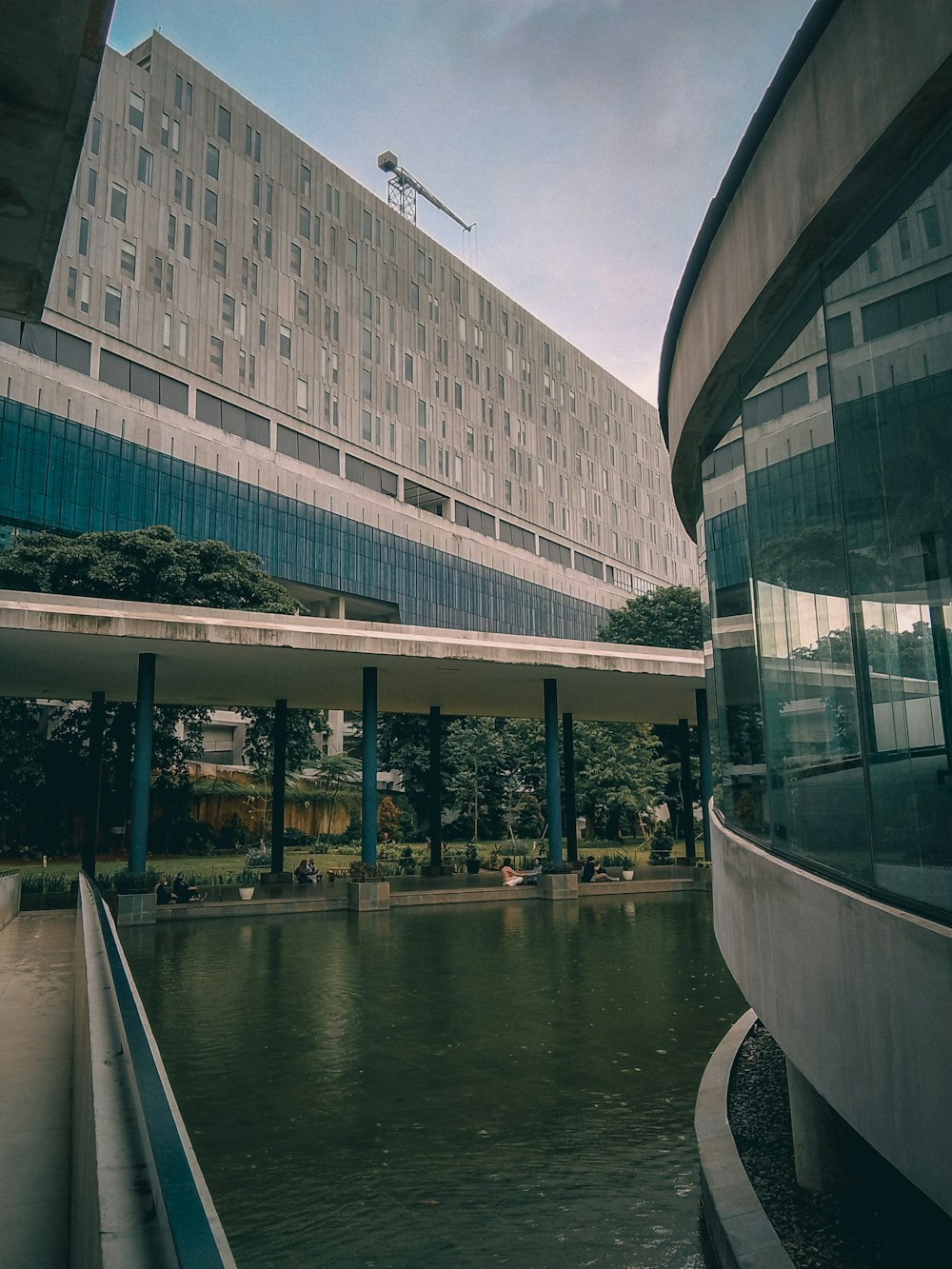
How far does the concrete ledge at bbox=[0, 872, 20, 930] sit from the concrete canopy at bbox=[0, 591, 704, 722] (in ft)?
15.2

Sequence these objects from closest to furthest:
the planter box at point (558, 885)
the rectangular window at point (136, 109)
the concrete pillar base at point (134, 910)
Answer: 1. the concrete pillar base at point (134, 910)
2. the planter box at point (558, 885)
3. the rectangular window at point (136, 109)

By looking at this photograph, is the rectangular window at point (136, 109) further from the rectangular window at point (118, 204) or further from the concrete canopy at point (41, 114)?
the concrete canopy at point (41, 114)

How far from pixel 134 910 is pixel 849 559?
62.8 feet

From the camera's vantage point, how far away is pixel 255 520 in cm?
5600

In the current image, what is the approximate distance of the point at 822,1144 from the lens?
594 cm

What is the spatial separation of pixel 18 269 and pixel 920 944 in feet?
20.9

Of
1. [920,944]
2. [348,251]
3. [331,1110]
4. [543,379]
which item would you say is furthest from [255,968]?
[543,379]

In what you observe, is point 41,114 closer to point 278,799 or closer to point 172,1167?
point 172,1167

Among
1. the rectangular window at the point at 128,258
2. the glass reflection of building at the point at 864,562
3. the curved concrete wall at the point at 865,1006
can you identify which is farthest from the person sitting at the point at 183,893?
the rectangular window at the point at 128,258

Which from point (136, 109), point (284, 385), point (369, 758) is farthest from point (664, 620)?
point (136, 109)

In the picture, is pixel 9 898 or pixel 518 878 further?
pixel 518 878

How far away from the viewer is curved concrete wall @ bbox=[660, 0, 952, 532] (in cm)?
339

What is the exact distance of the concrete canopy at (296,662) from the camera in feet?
63.3

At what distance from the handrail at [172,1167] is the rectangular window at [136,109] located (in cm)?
6014
